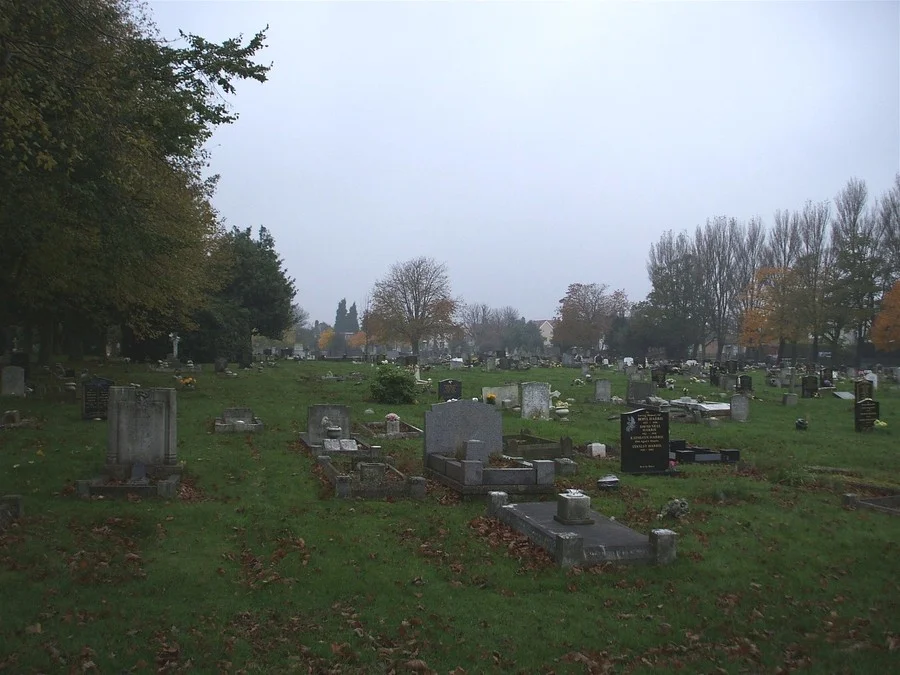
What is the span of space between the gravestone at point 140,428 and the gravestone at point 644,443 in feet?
26.6

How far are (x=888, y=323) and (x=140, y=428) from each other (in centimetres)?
5256

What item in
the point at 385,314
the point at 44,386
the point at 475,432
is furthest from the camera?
the point at 385,314

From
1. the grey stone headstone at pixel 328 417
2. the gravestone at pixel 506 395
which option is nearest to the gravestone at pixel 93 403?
the grey stone headstone at pixel 328 417

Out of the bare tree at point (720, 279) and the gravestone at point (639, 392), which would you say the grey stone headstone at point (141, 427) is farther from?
the bare tree at point (720, 279)

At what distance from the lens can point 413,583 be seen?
23.3 ft

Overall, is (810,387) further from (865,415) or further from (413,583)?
(413,583)

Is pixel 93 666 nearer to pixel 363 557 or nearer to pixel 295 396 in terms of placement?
pixel 363 557

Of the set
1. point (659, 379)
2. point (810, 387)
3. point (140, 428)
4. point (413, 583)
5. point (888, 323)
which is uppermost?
point (888, 323)

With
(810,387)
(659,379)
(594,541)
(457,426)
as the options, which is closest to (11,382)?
(457,426)

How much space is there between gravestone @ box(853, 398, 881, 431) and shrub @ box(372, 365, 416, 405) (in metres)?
14.0

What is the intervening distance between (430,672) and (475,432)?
809 cm

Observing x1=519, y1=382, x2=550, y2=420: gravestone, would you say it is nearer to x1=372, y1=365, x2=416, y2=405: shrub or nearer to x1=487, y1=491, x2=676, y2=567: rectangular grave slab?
x1=372, y1=365, x2=416, y2=405: shrub

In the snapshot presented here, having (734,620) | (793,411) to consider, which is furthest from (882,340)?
(734,620)

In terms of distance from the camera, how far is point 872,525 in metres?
9.77
